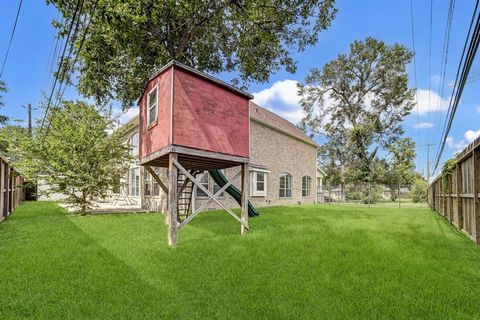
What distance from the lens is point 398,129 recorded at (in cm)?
3269

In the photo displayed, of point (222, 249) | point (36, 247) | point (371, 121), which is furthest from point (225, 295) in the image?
point (371, 121)

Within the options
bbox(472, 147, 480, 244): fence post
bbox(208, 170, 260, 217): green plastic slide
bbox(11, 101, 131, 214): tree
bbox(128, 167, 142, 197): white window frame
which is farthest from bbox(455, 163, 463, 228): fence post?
bbox(128, 167, 142, 197): white window frame

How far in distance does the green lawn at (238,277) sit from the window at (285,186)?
44.7 feet

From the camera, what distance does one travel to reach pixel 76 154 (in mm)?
11719

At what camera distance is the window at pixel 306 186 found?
80.8ft

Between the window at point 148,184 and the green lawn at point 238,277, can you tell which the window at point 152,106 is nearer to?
the green lawn at point 238,277

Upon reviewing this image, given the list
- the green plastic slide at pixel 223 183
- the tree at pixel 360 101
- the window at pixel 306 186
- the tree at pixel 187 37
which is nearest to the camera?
the tree at pixel 187 37

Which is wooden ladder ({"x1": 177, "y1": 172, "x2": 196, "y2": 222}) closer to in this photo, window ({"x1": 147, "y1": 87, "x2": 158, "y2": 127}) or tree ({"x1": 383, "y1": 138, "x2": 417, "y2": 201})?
window ({"x1": 147, "y1": 87, "x2": 158, "y2": 127})

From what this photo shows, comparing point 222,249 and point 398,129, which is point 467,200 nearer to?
point 222,249

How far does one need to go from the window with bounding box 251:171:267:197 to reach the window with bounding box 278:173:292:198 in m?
2.43

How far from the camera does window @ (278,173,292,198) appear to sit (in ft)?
69.0

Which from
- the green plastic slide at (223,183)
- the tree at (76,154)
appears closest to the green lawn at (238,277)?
the green plastic slide at (223,183)

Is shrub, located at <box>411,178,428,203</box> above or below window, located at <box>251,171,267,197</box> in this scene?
below

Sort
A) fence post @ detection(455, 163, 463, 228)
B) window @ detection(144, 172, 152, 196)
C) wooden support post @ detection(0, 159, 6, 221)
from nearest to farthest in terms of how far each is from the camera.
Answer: fence post @ detection(455, 163, 463, 228) < wooden support post @ detection(0, 159, 6, 221) < window @ detection(144, 172, 152, 196)
